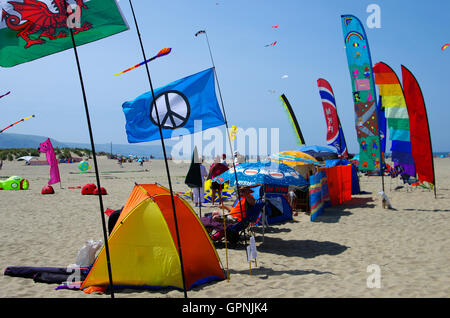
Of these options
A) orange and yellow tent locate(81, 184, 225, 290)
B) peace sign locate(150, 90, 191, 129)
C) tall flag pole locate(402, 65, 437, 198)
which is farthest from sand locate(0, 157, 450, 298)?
peace sign locate(150, 90, 191, 129)

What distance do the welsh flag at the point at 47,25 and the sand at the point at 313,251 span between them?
321 cm

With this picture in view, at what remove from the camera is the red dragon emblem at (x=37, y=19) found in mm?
4188

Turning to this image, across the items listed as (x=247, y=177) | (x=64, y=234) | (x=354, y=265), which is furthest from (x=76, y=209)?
(x=354, y=265)

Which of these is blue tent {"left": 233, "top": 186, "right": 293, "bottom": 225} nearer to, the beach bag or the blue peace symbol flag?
the blue peace symbol flag

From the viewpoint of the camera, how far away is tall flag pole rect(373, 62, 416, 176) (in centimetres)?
1320

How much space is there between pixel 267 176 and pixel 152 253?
3.64 metres

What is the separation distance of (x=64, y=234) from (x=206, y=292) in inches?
200

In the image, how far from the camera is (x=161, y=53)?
17.8 feet

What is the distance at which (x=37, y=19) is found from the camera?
429 centimetres

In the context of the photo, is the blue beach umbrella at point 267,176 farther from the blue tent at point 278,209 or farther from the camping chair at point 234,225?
the blue tent at point 278,209
